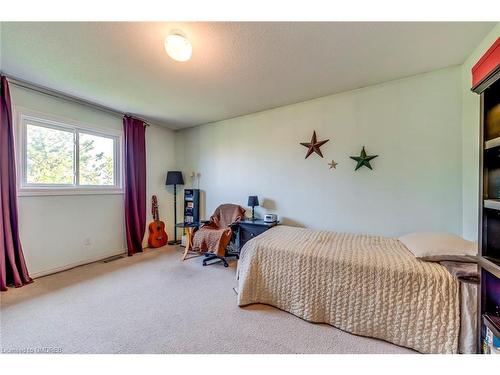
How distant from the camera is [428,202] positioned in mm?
2285

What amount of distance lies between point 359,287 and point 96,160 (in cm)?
387

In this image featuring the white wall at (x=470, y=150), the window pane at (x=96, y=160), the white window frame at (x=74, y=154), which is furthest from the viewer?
the window pane at (x=96, y=160)

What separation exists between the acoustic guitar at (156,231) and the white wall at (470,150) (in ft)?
14.3

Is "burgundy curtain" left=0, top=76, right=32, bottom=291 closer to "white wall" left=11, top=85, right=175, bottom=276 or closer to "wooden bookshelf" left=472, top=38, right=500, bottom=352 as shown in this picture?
"white wall" left=11, top=85, right=175, bottom=276

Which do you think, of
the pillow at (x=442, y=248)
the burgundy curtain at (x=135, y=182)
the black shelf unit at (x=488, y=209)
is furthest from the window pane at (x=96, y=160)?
the black shelf unit at (x=488, y=209)

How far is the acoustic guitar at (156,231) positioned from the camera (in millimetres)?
3869

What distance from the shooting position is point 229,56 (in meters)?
1.91

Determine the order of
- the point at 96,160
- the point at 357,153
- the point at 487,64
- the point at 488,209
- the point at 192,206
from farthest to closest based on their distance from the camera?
the point at 192,206
the point at 96,160
the point at 357,153
the point at 488,209
the point at 487,64

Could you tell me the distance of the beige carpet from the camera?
1488 millimetres

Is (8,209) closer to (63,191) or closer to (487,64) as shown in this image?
(63,191)

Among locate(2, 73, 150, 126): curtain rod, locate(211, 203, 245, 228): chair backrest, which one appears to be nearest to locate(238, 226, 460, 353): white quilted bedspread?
locate(211, 203, 245, 228): chair backrest

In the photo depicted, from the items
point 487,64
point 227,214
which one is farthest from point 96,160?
point 487,64

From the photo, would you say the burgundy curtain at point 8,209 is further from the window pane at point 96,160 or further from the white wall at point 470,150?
the white wall at point 470,150
